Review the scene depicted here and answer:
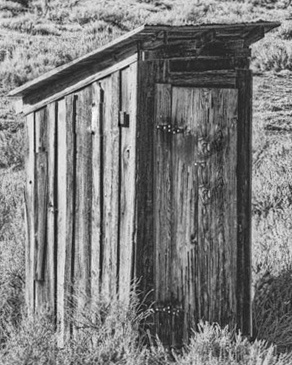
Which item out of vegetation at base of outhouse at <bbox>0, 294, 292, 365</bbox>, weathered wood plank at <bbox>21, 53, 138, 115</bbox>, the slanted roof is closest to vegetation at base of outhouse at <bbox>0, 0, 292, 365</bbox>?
vegetation at base of outhouse at <bbox>0, 294, 292, 365</bbox>

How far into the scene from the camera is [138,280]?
20.5 feet

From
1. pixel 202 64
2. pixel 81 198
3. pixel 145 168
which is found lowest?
pixel 81 198

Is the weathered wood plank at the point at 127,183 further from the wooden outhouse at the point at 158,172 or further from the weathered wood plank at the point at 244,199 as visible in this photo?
the weathered wood plank at the point at 244,199

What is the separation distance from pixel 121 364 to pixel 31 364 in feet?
1.86

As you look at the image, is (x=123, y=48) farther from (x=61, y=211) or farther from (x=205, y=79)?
(x=61, y=211)

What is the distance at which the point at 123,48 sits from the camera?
6.22 metres

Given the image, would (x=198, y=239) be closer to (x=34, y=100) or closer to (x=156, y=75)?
(x=156, y=75)

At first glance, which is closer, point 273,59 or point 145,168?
point 145,168

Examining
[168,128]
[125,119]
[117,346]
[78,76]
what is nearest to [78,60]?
[78,76]

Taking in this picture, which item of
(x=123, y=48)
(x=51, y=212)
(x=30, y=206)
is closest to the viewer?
(x=123, y=48)

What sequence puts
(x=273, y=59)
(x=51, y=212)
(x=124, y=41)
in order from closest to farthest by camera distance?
1. (x=124, y=41)
2. (x=51, y=212)
3. (x=273, y=59)

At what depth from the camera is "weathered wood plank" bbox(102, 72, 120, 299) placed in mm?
6305

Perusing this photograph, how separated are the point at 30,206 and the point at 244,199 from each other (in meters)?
1.56

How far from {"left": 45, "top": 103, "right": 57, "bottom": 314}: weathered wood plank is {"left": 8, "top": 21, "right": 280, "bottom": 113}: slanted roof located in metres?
0.18
